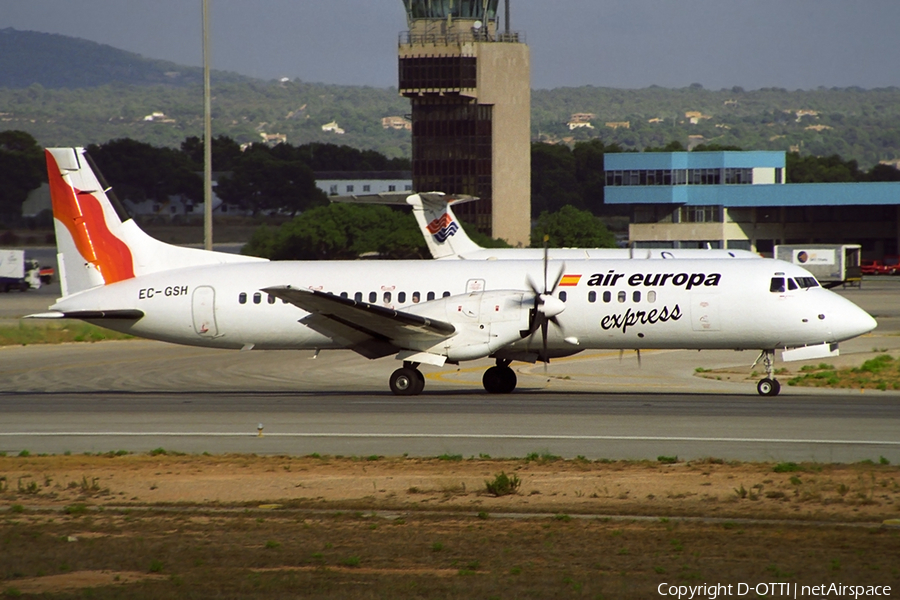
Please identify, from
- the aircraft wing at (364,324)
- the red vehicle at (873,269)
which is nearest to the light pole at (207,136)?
the aircraft wing at (364,324)

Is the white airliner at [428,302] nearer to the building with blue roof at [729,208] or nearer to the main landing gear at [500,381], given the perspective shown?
the main landing gear at [500,381]

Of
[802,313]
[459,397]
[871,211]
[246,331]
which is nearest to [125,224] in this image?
[246,331]

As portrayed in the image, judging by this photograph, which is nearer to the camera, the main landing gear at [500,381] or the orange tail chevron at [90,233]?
the main landing gear at [500,381]

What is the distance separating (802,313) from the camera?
23422 millimetres

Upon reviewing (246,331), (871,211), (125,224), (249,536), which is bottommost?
(249,536)

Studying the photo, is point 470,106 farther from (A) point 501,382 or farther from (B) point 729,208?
(A) point 501,382

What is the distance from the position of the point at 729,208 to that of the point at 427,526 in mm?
102688

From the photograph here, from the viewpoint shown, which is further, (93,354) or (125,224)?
(93,354)

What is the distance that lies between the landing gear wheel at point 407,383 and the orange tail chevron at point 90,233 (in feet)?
24.7

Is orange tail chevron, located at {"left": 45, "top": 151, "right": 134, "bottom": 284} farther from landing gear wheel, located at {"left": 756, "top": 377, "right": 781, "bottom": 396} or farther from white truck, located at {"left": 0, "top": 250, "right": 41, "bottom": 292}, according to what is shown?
white truck, located at {"left": 0, "top": 250, "right": 41, "bottom": 292}

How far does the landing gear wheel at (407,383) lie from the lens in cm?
2483

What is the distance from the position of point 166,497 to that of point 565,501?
528 centimetres

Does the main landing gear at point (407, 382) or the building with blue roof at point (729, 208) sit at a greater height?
the building with blue roof at point (729, 208)

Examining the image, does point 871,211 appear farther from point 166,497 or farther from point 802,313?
point 166,497
